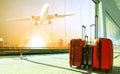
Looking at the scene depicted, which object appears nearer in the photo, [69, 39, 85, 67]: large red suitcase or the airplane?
[69, 39, 85, 67]: large red suitcase

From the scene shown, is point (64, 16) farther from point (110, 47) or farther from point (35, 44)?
point (110, 47)

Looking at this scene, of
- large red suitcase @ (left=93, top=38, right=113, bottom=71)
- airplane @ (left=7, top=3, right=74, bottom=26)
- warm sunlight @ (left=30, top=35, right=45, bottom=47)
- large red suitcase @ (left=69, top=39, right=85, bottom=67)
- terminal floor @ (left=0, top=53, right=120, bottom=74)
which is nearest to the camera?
terminal floor @ (left=0, top=53, right=120, bottom=74)

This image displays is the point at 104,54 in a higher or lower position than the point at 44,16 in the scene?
lower

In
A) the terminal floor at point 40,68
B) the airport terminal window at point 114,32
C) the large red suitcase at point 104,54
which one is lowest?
the terminal floor at point 40,68

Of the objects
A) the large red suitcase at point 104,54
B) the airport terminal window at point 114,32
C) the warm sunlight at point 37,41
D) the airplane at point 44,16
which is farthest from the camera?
the airport terminal window at point 114,32

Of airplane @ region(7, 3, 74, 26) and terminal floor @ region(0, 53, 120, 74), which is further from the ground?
airplane @ region(7, 3, 74, 26)

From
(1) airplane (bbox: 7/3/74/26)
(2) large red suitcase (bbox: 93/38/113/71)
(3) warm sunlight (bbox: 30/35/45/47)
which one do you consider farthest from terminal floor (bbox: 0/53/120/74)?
(1) airplane (bbox: 7/3/74/26)

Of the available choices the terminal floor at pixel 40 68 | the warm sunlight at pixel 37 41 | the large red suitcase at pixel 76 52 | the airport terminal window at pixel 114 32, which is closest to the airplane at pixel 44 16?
the warm sunlight at pixel 37 41

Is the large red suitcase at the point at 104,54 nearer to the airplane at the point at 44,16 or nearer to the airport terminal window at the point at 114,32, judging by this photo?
the airplane at the point at 44,16

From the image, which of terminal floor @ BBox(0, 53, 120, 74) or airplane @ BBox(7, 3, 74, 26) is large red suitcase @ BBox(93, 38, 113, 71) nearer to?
terminal floor @ BBox(0, 53, 120, 74)

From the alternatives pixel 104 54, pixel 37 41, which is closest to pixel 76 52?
pixel 104 54

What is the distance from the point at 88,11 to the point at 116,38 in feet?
33.0

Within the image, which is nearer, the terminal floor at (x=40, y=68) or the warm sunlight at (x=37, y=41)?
the terminal floor at (x=40, y=68)

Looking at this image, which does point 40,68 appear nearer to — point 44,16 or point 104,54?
point 104,54
